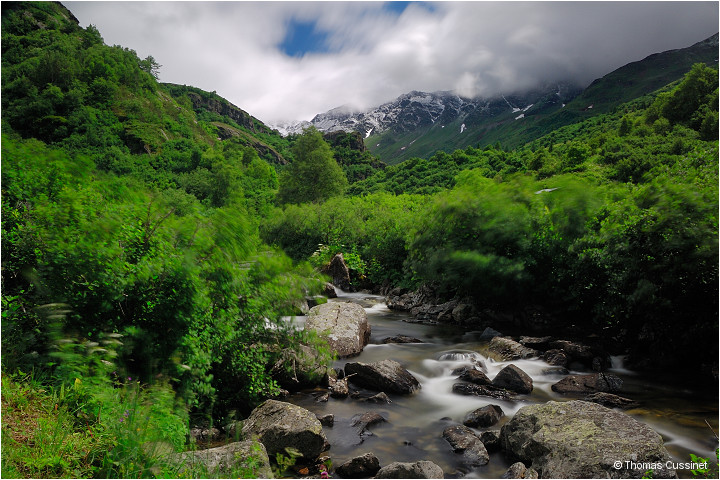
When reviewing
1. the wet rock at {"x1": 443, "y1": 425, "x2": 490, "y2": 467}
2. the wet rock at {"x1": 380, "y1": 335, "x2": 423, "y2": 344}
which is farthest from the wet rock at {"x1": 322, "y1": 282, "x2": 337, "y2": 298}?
the wet rock at {"x1": 443, "y1": 425, "x2": 490, "y2": 467}

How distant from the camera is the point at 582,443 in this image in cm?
598

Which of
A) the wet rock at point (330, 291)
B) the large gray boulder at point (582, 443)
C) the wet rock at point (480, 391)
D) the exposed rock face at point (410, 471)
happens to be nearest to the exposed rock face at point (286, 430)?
the exposed rock face at point (410, 471)

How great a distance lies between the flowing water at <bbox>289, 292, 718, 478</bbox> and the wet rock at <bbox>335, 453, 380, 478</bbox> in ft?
1.21

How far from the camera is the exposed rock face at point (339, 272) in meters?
25.3

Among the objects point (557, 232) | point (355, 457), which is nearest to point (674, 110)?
point (557, 232)

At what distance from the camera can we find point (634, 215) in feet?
32.0

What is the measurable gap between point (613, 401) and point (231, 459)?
8174 mm

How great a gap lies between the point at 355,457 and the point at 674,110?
199ft

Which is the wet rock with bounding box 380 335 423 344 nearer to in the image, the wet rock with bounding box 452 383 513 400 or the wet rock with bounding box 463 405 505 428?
the wet rock with bounding box 452 383 513 400

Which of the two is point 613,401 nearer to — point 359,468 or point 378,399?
point 378,399

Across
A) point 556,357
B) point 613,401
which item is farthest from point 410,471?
point 556,357

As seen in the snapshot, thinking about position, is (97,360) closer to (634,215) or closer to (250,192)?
(634,215)

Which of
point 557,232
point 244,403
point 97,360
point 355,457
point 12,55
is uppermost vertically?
point 12,55

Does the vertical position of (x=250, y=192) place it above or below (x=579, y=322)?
above
